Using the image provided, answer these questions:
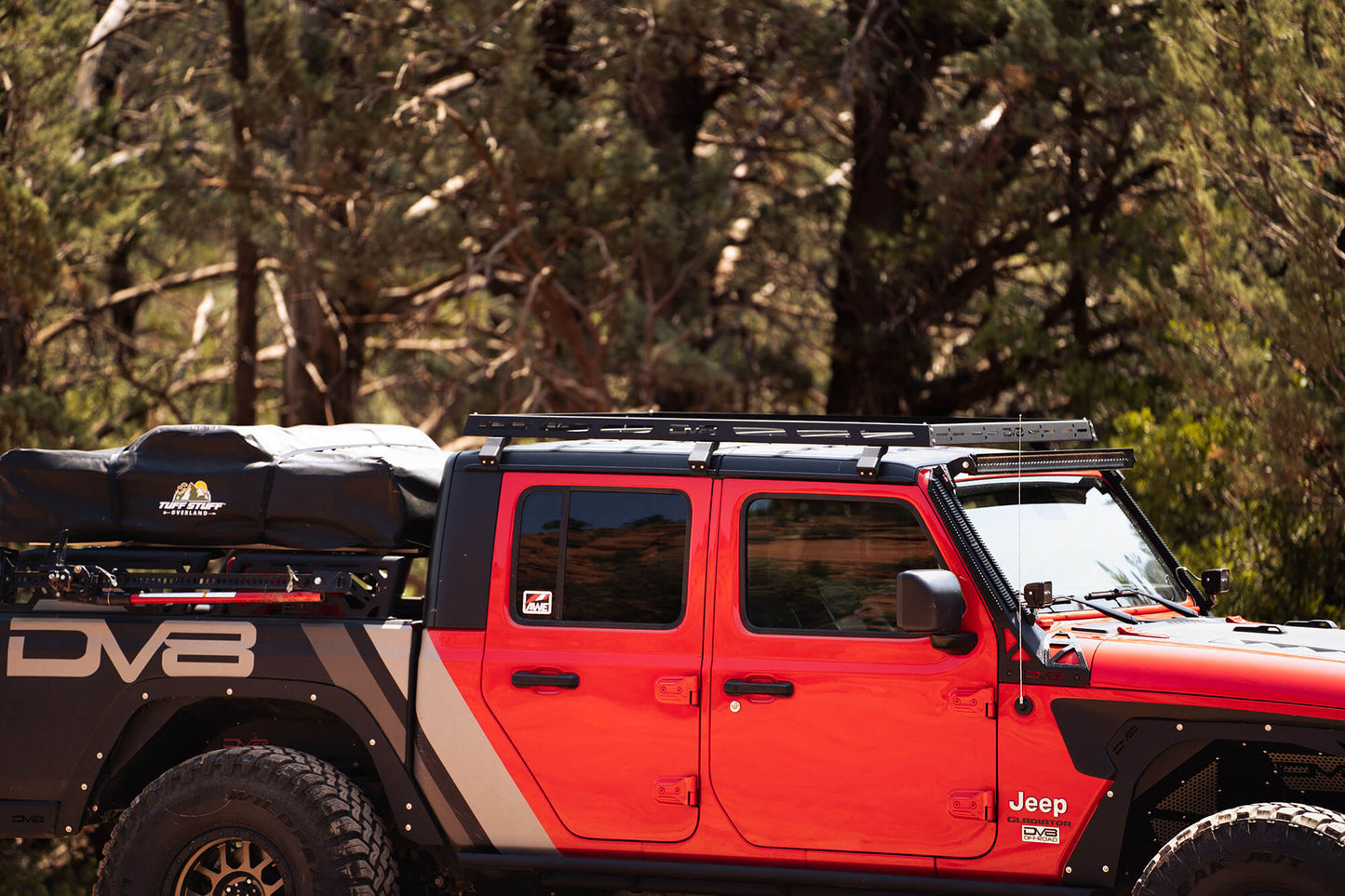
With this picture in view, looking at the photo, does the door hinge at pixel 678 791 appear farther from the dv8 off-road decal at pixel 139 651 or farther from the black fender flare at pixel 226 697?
the dv8 off-road decal at pixel 139 651

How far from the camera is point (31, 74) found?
11453 millimetres

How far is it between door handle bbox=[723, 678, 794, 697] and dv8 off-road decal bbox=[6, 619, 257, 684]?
171cm

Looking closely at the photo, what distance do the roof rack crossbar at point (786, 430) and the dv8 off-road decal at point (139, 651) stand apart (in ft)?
3.75

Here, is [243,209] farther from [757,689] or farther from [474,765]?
[757,689]

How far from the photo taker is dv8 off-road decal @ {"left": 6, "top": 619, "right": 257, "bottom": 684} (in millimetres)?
4758

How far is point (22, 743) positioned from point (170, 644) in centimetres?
67

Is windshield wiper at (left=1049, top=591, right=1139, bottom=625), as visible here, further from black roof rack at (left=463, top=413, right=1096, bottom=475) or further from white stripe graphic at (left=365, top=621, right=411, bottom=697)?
white stripe graphic at (left=365, top=621, right=411, bottom=697)

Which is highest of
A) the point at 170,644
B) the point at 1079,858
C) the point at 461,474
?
the point at 461,474

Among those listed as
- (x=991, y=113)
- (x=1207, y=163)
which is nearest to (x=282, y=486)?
(x=1207, y=163)

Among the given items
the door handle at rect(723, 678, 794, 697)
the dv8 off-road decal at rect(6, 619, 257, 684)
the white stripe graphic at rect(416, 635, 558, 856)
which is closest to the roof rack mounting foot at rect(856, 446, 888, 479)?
the door handle at rect(723, 678, 794, 697)

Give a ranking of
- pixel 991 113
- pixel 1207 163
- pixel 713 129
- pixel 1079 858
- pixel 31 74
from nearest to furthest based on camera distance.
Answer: pixel 1079 858
pixel 1207 163
pixel 31 74
pixel 991 113
pixel 713 129

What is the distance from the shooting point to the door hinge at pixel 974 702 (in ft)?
13.9

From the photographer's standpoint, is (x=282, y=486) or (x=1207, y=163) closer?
(x=282, y=486)

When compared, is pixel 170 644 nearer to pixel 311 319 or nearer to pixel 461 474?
pixel 461 474
